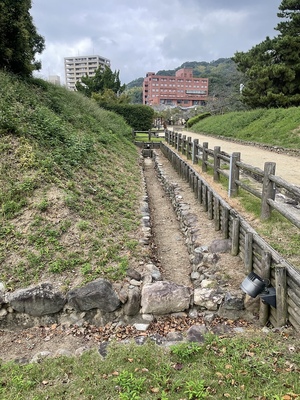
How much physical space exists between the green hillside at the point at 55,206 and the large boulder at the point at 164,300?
61cm

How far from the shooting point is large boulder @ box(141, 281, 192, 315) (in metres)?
3.72

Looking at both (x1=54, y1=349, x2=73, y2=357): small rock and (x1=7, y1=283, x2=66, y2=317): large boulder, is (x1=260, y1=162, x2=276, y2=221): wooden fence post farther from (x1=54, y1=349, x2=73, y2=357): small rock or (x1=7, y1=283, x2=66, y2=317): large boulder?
(x1=54, y1=349, x2=73, y2=357): small rock

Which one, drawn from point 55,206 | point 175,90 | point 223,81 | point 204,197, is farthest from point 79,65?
point 55,206

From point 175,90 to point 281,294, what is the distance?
4286 inches

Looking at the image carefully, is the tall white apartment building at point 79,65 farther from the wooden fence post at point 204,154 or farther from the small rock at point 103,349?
the small rock at point 103,349

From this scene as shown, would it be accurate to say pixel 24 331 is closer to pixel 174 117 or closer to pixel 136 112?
pixel 136 112

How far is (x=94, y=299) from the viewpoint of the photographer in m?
3.72

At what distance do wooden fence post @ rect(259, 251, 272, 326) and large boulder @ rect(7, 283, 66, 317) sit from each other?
2416 mm

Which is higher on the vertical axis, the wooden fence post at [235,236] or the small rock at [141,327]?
the wooden fence post at [235,236]

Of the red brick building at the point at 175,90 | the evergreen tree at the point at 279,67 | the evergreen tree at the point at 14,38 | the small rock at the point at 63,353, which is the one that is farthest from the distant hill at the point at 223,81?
the small rock at the point at 63,353

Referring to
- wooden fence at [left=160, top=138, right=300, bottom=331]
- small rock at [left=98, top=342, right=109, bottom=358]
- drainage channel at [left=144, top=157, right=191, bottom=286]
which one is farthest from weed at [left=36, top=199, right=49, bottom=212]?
wooden fence at [left=160, top=138, right=300, bottom=331]

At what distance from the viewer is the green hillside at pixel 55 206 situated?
13.8 ft

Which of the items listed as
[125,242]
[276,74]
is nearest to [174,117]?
[276,74]

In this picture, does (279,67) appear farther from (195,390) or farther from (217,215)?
(195,390)
